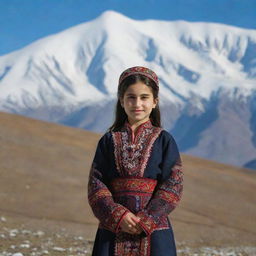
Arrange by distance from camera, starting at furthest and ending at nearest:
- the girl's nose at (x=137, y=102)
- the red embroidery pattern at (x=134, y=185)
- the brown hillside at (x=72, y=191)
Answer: the brown hillside at (x=72, y=191)
the girl's nose at (x=137, y=102)
the red embroidery pattern at (x=134, y=185)

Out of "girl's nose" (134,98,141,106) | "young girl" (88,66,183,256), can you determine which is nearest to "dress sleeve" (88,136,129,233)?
"young girl" (88,66,183,256)

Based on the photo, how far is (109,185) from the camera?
5059 millimetres

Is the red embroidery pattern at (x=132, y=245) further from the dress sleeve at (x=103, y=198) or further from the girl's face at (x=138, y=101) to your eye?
the girl's face at (x=138, y=101)

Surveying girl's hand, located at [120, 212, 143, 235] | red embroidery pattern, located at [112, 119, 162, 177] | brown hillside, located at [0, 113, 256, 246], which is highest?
brown hillside, located at [0, 113, 256, 246]

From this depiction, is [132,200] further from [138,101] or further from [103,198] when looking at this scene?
[138,101]

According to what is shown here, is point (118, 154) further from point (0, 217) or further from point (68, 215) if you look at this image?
point (68, 215)

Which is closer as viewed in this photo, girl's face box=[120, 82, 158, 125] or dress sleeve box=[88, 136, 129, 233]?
dress sleeve box=[88, 136, 129, 233]

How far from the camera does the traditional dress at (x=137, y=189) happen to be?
4793mm

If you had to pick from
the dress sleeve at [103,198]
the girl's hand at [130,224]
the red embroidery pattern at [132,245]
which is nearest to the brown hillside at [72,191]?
the dress sleeve at [103,198]

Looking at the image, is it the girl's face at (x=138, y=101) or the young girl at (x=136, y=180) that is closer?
the young girl at (x=136, y=180)

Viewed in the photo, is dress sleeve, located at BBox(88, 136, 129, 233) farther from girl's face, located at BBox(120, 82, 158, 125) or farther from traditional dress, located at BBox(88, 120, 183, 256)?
girl's face, located at BBox(120, 82, 158, 125)

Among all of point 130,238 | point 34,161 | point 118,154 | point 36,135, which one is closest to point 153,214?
point 130,238

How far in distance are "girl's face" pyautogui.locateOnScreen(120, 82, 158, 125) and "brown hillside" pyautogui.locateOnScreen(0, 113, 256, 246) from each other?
980 cm

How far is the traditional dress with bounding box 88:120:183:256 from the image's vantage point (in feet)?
15.7
